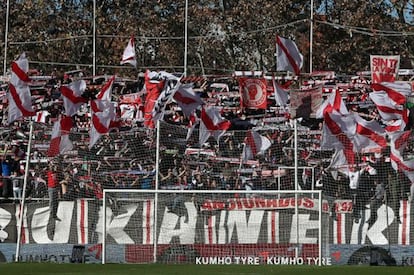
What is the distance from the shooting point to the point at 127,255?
26.4 meters

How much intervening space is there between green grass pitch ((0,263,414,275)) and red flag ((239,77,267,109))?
42.8 feet

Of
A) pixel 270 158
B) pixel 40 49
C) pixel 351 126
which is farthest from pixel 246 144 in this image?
pixel 40 49

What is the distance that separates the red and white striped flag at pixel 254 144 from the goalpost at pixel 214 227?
1038mm

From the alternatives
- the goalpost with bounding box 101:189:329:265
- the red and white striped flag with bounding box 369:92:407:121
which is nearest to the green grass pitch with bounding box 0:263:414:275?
the goalpost with bounding box 101:189:329:265

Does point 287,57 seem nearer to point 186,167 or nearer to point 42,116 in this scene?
point 42,116

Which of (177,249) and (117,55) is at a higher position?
(117,55)

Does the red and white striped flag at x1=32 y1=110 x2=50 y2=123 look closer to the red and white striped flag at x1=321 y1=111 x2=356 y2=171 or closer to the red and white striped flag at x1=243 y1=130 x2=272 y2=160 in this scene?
the red and white striped flag at x1=243 y1=130 x2=272 y2=160

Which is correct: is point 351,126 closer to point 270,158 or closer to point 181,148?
point 270,158

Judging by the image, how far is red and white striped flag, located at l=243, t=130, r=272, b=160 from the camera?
26.9m

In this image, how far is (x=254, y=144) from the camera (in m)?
27.1

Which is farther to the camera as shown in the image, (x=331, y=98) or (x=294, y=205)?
(x=331, y=98)

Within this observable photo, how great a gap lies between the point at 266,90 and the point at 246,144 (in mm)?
10540

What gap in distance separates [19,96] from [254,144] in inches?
355

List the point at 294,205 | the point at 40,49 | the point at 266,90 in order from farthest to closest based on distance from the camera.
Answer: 1. the point at 40,49
2. the point at 266,90
3. the point at 294,205
